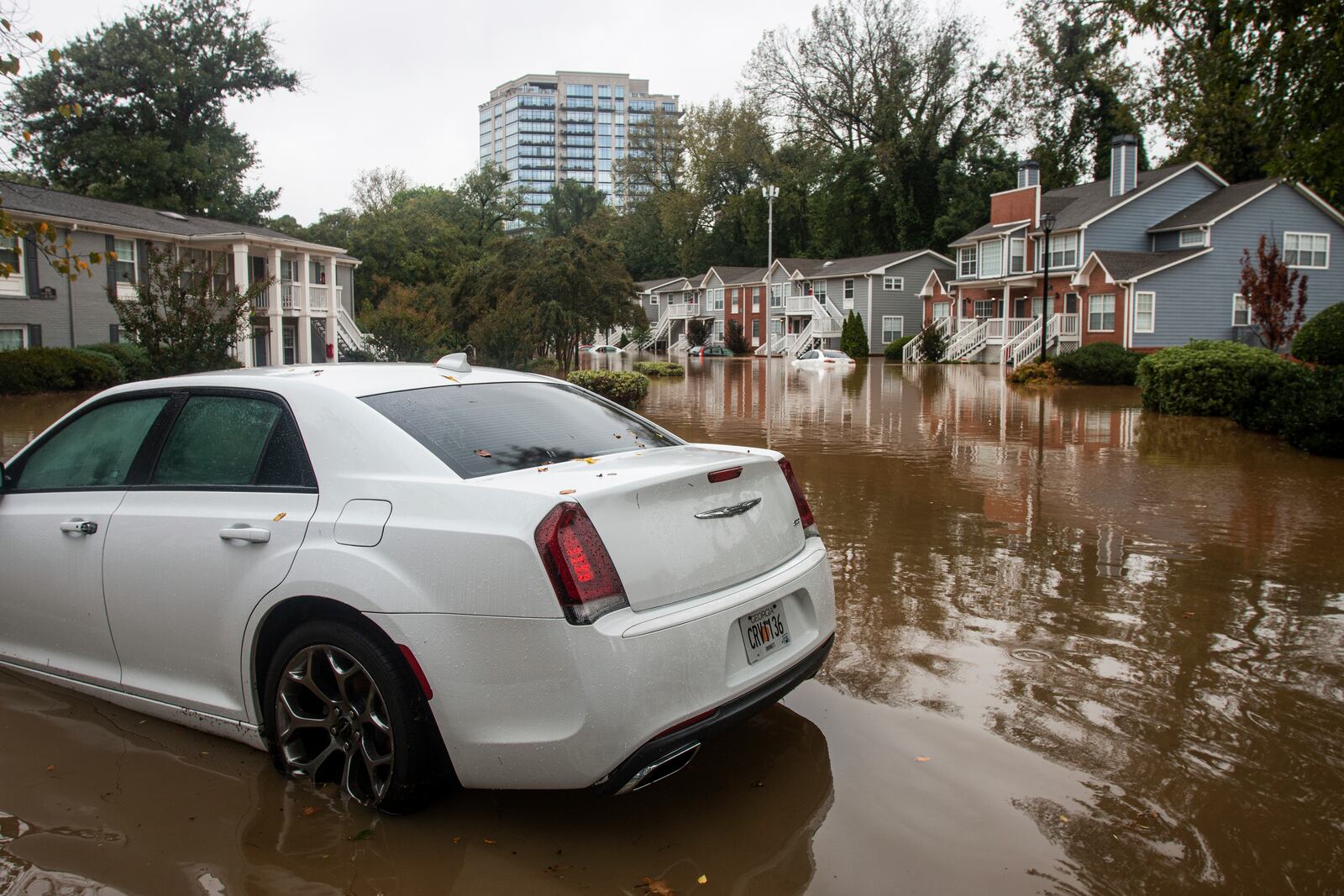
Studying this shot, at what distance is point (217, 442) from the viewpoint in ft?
13.3

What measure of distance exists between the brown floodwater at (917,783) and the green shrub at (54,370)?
22933 millimetres

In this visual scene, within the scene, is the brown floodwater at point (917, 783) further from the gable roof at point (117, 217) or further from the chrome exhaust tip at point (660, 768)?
the gable roof at point (117, 217)

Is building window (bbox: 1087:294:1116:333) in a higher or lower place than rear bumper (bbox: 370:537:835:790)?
higher

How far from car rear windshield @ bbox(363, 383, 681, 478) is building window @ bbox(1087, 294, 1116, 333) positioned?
40.4 meters

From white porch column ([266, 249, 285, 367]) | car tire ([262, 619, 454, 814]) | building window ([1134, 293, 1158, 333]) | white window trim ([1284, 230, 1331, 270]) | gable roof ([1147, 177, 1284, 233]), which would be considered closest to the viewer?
car tire ([262, 619, 454, 814])

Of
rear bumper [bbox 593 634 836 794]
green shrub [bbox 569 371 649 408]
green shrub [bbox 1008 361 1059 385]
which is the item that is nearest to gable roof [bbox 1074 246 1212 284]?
green shrub [bbox 1008 361 1059 385]

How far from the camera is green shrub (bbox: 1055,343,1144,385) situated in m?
31.3

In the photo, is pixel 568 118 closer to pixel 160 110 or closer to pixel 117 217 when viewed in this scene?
pixel 160 110

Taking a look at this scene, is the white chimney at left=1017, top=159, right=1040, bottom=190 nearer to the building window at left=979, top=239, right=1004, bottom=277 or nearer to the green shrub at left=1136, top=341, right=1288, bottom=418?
the building window at left=979, top=239, right=1004, bottom=277

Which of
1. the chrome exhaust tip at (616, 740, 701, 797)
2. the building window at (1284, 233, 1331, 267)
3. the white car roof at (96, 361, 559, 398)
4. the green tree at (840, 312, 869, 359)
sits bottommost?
the chrome exhaust tip at (616, 740, 701, 797)

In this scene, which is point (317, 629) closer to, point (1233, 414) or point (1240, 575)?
point (1240, 575)

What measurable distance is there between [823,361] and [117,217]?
31.2 m

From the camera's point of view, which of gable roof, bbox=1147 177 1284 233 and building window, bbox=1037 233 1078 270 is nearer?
gable roof, bbox=1147 177 1284 233

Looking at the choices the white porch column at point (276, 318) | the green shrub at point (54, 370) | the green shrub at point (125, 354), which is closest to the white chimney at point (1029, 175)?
the white porch column at point (276, 318)
